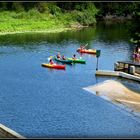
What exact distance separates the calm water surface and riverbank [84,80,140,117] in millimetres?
930

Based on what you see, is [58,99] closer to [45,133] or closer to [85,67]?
[45,133]

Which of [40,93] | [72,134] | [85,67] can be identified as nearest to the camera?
[72,134]

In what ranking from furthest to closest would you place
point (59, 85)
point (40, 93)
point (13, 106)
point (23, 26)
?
point (23, 26) < point (59, 85) < point (40, 93) < point (13, 106)

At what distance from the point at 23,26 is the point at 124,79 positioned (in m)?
A: 47.5

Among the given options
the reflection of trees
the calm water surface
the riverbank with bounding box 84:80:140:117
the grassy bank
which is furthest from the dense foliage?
the riverbank with bounding box 84:80:140:117

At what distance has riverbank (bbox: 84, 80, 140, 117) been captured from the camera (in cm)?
3247

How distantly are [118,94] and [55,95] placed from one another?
5431 millimetres

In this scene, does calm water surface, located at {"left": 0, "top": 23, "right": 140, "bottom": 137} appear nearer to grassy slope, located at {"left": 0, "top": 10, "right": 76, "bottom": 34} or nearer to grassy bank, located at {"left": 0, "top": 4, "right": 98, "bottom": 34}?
grassy slope, located at {"left": 0, "top": 10, "right": 76, "bottom": 34}

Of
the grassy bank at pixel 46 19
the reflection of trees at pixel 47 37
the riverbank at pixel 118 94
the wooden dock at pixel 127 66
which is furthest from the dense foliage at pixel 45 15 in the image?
the riverbank at pixel 118 94

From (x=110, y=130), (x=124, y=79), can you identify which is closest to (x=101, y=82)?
(x=124, y=79)

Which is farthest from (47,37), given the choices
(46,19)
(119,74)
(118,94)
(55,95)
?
(118,94)

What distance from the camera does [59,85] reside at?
A: 39.5 metres

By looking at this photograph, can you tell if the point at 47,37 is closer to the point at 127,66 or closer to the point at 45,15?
the point at 45,15

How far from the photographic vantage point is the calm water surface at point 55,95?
27156 mm
